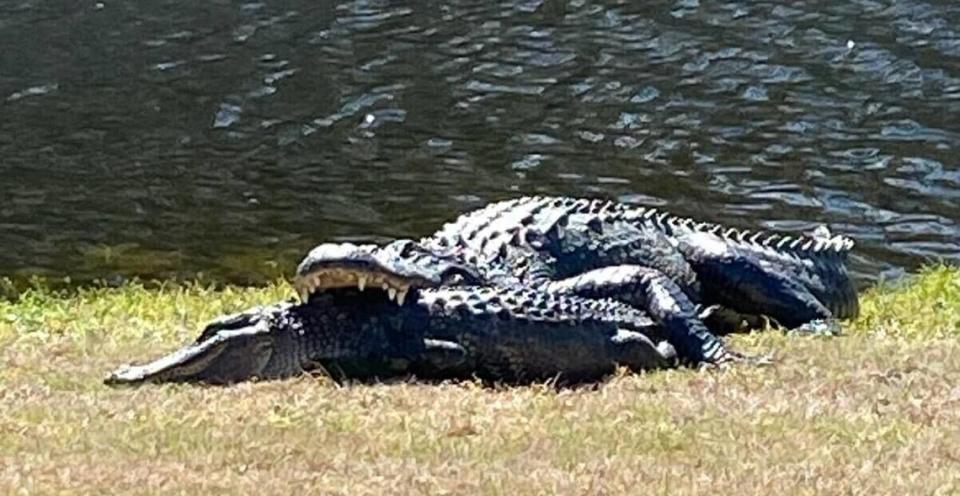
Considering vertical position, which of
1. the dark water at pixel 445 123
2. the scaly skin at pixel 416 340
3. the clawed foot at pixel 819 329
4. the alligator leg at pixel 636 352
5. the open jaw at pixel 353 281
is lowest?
the dark water at pixel 445 123

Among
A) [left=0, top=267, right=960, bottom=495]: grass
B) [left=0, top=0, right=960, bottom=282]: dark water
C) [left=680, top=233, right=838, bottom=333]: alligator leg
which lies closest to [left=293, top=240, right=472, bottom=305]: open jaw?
[left=0, top=267, right=960, bottom=495]: grass

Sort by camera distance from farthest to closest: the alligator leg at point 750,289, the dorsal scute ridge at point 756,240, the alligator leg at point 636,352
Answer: the dorsal scute ridge at point 756,240
the alligator leg at point 750,289
the alligator leg at point 636,352

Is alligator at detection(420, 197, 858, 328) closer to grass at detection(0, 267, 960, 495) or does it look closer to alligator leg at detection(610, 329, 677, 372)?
alligator leg at detection(610, 329, 677, 372)

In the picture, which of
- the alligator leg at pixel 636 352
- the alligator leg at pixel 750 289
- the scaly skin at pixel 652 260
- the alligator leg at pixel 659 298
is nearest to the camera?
the alligator leg at pixel 636 352

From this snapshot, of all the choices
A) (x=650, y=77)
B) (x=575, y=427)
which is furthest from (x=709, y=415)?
(x=650, y=77)

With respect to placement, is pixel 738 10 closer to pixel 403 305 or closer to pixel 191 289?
pixel 191 289

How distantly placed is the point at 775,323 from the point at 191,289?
12.7ft

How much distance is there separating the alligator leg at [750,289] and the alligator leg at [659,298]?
0.61 m

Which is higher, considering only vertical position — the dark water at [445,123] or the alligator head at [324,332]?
the alligator head at [324,332]

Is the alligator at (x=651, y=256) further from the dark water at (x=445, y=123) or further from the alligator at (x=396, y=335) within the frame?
the dark water at (x=445, y=123)

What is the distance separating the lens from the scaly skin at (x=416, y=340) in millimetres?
7664

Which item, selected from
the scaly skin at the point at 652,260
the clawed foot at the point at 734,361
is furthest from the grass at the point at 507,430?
the scaly skin at the point at 652,260

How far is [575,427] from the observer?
6.49 meters

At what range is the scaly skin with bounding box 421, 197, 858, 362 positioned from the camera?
8.52 m
